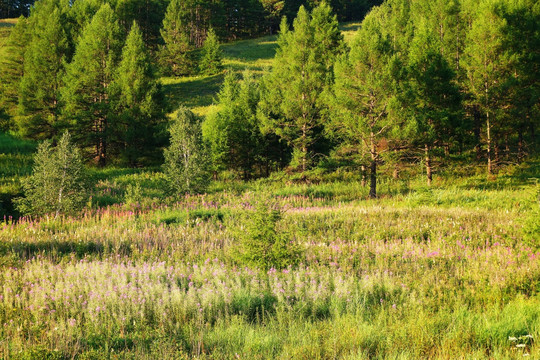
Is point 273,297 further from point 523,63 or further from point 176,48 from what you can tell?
point 176,48

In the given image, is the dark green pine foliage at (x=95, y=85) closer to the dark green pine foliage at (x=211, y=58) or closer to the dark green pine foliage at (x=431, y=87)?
the dark green pine foliage at (x=431, y=87)

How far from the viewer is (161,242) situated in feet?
27.0

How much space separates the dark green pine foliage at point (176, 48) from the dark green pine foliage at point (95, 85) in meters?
23.9

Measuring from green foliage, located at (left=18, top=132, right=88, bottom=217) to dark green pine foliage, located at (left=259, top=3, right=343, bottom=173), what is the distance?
39.0 ft

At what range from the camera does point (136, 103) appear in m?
26.2

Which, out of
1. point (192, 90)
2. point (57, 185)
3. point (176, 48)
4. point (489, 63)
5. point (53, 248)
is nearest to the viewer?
point (53, 248)

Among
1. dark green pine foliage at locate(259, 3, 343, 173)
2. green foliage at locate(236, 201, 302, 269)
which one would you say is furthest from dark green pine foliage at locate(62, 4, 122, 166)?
green foliage at locate(236, 201, 302, 269)

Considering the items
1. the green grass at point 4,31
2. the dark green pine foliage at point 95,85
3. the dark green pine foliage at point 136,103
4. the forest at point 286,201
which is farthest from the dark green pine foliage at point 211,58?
the dark green pine foliage at point 136,103

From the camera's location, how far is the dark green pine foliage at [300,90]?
69.3 ft

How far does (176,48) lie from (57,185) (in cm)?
4457

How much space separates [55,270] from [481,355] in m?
6.02

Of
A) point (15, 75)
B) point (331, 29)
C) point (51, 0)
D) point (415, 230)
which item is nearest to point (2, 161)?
point (15, 75)

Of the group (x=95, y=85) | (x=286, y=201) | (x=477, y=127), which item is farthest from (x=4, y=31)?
(x=477, y=127)

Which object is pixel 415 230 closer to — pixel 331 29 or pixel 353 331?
pixel 353 331
